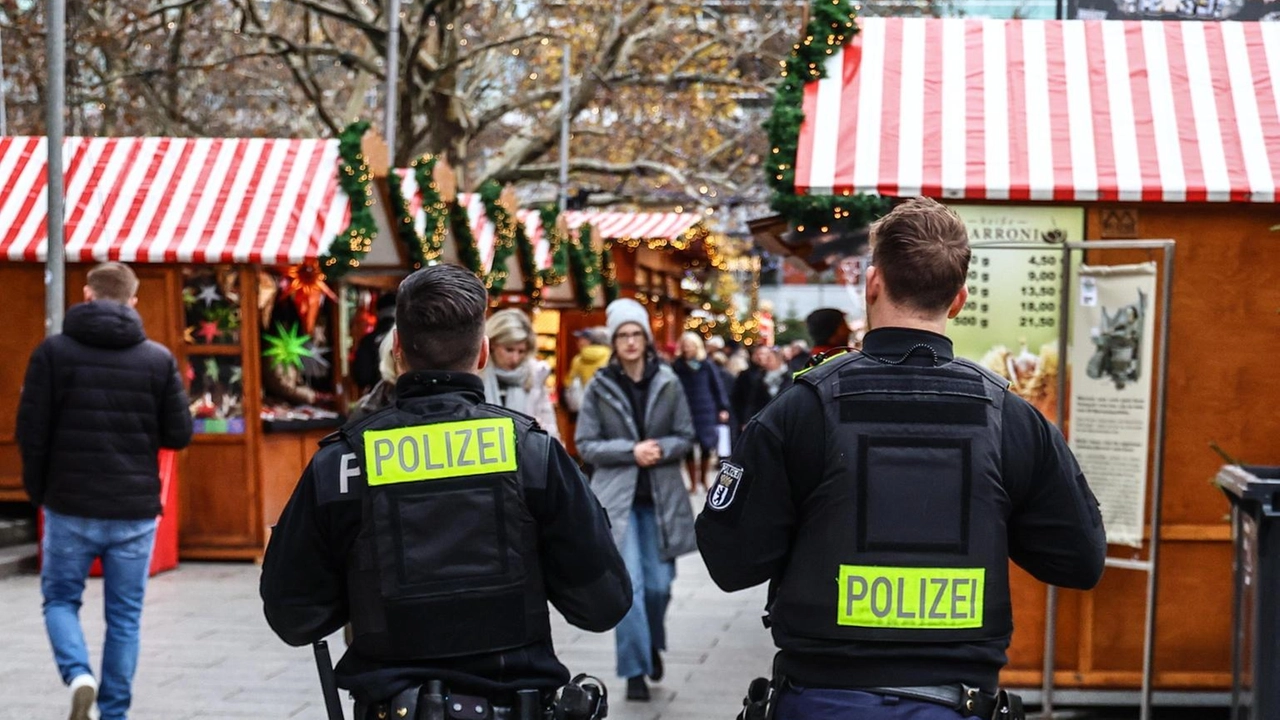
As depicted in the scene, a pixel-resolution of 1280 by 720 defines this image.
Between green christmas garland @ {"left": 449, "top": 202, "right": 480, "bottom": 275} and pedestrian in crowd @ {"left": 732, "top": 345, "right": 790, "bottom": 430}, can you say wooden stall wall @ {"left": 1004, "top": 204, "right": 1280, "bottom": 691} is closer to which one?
green christmas garland @ {"left": 449, "top": 202, "right": 480, "bottom": 275}

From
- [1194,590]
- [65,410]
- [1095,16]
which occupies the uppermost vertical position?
[1095,16]

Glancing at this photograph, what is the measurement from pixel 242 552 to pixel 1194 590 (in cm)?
774

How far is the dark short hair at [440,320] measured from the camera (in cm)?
333

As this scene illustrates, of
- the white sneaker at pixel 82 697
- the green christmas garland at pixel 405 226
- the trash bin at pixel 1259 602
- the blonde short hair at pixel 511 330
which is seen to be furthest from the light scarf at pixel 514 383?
the green christmas garland at pixel 405 226

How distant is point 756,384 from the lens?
1869cm

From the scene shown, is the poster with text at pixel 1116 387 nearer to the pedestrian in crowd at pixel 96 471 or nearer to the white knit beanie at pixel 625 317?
the white knit beanie at pixel 625 317

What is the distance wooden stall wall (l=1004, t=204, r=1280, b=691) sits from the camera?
6.67 metres

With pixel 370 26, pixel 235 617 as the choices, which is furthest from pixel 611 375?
pixel 370 26

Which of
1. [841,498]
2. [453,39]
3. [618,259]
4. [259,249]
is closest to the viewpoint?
[841,498]

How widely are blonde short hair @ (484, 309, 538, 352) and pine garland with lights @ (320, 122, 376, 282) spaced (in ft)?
15.3

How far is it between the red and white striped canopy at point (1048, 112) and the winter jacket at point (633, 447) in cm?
135

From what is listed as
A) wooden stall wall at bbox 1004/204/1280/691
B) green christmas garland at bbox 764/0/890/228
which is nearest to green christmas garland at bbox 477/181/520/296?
green christmas garland at bbox 764/0/890/228

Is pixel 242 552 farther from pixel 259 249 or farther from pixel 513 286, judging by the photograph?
pixel 513 286

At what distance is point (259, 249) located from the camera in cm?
1154
